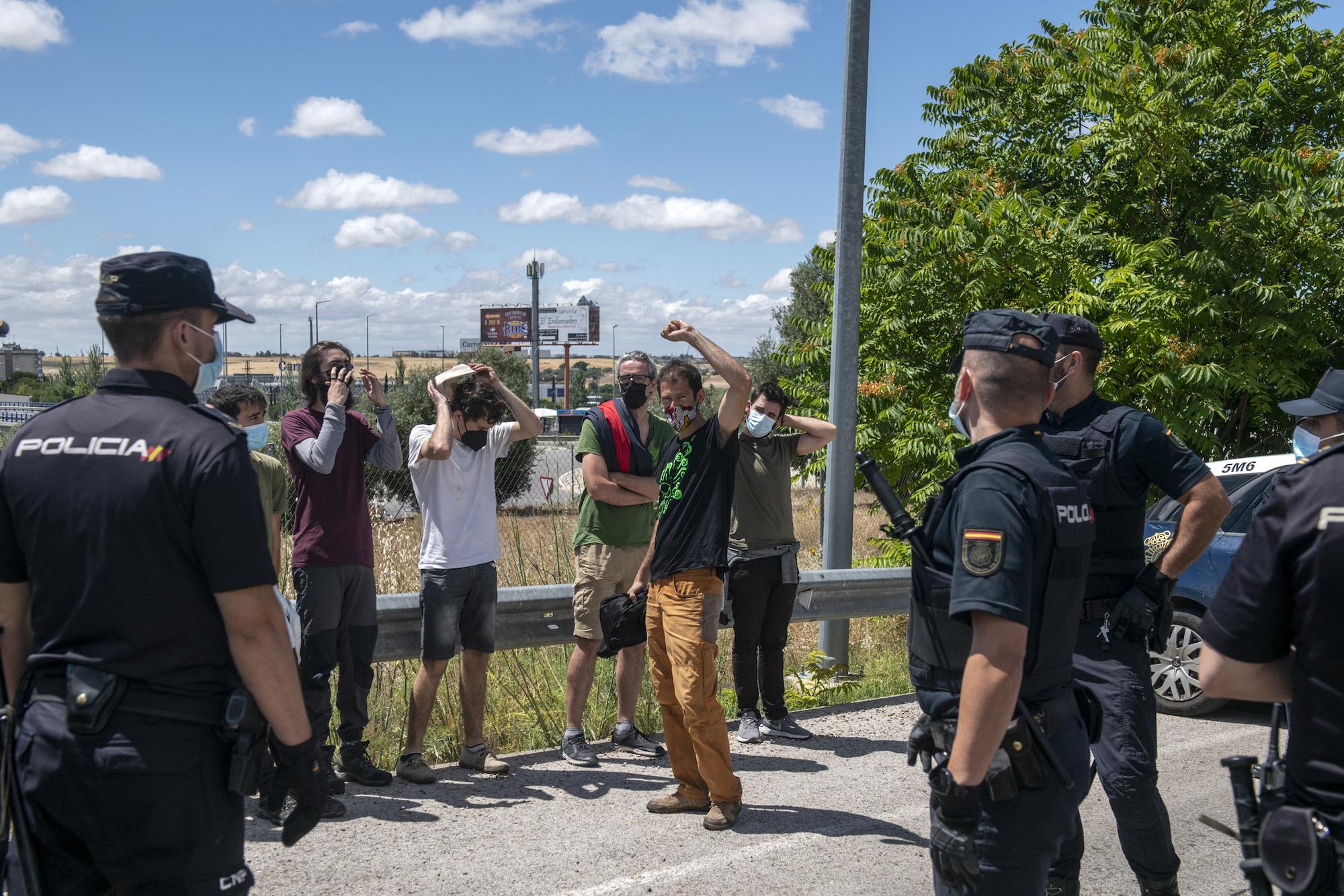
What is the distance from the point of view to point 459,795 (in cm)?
555

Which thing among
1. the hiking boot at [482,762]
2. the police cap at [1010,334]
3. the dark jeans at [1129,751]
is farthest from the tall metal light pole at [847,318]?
the police cap at [1010,334]

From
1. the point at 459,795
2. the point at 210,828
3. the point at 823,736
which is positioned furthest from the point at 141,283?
the point at 823,736

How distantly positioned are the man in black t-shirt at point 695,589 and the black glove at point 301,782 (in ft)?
8.02

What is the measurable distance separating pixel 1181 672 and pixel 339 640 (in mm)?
5280

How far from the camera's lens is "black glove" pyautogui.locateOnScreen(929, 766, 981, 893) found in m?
2.68

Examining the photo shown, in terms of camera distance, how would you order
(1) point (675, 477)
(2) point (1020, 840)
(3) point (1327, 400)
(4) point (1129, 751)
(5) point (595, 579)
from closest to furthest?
(2) point (1020, 840)
(4) point (1129, 751)
(3) point (1327, 400)
(1) point (675, 477)
(5) point (595, 579)

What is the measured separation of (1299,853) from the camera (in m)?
2.31

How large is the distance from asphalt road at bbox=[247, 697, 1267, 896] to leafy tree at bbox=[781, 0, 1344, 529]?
505 cm

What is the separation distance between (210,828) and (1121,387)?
31.9 ft

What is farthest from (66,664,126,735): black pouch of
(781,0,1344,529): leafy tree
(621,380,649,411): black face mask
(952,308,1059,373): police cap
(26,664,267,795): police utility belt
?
(781,0,1344,529): leafy tree

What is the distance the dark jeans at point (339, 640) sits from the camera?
213 inches

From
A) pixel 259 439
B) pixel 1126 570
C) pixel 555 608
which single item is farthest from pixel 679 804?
pixel 259 439

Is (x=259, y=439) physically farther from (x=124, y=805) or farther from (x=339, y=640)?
(x=124, y=805)

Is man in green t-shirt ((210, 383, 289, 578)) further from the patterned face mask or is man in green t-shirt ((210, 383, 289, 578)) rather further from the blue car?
the blue car
